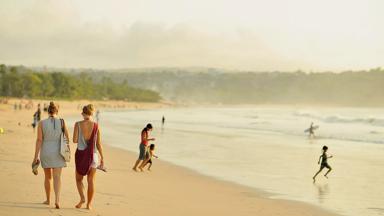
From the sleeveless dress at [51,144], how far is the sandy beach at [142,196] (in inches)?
32.0

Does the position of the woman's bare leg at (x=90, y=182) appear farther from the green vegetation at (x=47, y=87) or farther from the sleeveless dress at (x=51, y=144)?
the green vegetation at (x=47, y=87)

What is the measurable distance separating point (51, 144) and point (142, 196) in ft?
10.9

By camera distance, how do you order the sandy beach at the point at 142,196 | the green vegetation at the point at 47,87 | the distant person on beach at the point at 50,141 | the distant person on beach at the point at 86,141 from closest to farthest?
1. the distant person on beach at the point at 50,141
2. the distant person on beach at the point at 86,141
3. the sandy beach at the point at 142,196
4. the green vegetation at the point at 47,87

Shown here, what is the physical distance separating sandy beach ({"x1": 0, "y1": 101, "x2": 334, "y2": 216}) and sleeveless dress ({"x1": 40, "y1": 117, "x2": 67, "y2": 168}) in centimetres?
81

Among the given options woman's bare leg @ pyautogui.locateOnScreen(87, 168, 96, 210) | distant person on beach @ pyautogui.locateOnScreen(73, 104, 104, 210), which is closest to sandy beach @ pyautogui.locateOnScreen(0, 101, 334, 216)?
woman's bare leg @ pyautogui.locateOnScreen(87, 168, 96, 210)

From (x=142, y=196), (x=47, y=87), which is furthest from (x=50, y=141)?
(x=47, y=87)

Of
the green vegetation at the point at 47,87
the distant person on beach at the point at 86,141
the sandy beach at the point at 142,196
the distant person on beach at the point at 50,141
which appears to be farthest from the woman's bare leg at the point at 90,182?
the green vegetation at the point at 47,87

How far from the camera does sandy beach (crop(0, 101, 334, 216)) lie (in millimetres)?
9109

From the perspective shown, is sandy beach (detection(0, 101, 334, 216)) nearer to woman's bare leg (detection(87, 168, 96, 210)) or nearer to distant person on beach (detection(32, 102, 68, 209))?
woman's bare leg (detection(87, 168, 96, 210))

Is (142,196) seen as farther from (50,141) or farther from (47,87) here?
(47,87)

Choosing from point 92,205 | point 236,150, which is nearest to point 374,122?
point 236,150

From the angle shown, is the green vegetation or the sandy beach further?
the green vegetation

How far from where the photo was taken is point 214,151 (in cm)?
2559

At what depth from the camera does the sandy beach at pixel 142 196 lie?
9109 mm
